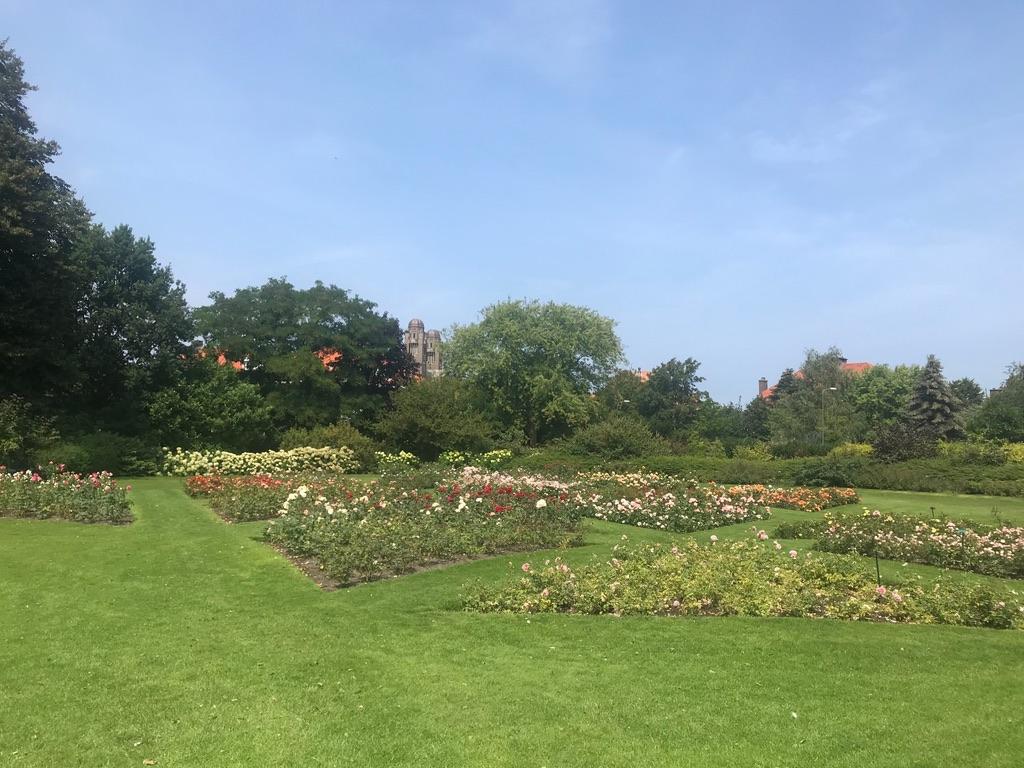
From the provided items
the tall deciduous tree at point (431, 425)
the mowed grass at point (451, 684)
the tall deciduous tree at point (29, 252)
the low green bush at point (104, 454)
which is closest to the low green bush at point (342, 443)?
the tall deciduous tree at point (431, 425)

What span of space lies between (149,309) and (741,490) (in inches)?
898

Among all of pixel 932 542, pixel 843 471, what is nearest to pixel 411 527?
pixel 932 542

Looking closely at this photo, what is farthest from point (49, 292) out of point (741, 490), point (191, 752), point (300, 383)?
point (191, 752)

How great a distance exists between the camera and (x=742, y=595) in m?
7.41

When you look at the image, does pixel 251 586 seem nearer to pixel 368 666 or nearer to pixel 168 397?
pixel 368 666

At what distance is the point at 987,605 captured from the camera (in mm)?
7039

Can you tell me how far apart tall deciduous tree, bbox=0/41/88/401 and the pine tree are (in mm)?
43822

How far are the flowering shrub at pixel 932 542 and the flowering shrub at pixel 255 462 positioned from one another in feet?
54.1

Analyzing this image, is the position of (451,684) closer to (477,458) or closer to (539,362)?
(477,458)

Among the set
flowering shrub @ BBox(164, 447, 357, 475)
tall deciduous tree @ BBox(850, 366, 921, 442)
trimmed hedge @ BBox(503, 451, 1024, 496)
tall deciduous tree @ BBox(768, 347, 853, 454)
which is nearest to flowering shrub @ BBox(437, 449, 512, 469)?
trimmed hedge @ BBox(503, 451, 1024, 496)

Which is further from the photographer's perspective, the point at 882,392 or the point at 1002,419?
the point at 882,392

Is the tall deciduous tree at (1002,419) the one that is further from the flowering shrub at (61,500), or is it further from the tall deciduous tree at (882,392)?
the flowering shrub at (61,500)

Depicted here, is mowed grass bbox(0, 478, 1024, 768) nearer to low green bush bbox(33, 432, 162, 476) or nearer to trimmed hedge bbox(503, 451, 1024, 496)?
low green bush bbox(33, 432, 162, 476)

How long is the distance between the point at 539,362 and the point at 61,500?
33635mm
